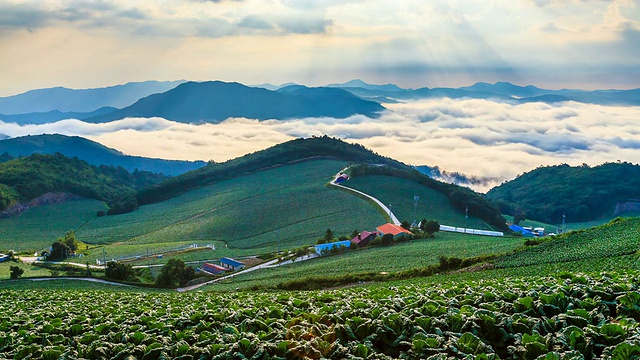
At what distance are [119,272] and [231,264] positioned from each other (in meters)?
15.3

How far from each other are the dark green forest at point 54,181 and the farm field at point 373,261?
10062 centimetres

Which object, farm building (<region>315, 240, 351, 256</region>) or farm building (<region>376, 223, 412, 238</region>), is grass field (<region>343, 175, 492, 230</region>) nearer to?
farm building (<region>376, 223, 412, 238</region>)

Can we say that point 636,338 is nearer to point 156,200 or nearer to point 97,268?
point 97,268

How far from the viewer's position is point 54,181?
509 feet

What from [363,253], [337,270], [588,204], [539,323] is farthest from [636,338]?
[588,204]

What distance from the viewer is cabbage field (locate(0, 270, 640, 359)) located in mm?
12539

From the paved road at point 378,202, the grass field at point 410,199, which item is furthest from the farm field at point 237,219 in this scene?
the grass field at point 410,199

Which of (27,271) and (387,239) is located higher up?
(387,239)

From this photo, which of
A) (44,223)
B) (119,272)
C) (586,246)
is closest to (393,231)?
(586,246)

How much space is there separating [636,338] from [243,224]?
10211 centimetres

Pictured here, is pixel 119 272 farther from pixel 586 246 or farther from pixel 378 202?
pixel 378 202

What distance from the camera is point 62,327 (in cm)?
1764

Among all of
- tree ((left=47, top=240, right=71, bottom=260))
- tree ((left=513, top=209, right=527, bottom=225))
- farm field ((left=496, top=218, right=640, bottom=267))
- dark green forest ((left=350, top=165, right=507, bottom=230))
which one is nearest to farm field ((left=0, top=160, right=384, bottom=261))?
tree ((left=47, top=240, right=71, bottom=260))

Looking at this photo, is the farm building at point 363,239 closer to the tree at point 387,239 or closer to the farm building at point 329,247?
the farm building at point 329,247
